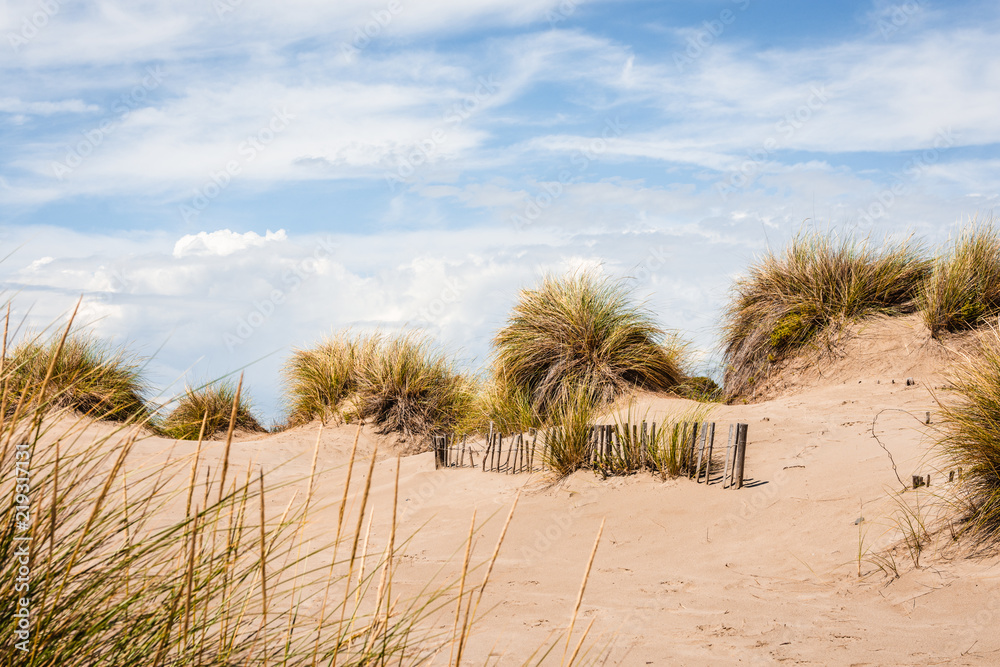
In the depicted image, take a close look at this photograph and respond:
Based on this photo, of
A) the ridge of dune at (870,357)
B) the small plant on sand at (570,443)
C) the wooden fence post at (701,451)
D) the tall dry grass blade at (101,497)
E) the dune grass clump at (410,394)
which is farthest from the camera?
the dune grass clump at (410,394)

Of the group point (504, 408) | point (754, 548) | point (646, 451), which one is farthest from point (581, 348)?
point (754, 548)

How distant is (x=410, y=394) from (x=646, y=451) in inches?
250

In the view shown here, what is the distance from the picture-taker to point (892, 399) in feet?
27.4

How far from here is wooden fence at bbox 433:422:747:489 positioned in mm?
6859

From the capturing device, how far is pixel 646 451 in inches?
292

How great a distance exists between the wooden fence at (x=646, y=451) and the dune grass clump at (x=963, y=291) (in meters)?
4.26

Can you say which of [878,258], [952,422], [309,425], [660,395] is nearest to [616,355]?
[660,395]

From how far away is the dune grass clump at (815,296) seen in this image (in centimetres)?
1061

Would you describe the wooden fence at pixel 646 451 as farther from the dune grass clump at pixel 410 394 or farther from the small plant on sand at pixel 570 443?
the dune grass clump at pixel 410 394

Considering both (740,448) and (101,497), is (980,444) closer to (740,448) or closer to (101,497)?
(740,448)

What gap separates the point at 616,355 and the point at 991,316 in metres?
4.80

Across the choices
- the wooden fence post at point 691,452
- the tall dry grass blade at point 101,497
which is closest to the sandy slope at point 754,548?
the wooden fence post at point 691,452

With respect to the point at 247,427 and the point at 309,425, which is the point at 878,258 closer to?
the point at 309,425

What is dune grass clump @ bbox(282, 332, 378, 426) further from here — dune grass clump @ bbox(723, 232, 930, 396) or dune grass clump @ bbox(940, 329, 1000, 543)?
dune grass clump @ bbox(940, 329, 1000, 543)
